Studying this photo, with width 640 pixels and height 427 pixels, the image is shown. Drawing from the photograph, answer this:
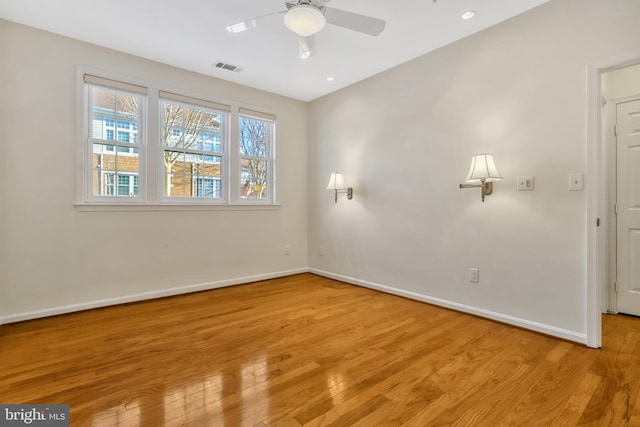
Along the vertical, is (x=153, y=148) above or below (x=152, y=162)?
above

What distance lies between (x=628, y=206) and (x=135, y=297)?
512cm

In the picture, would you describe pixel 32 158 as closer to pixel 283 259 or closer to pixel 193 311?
pixel 193 311

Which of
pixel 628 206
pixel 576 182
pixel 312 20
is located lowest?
pixel 628 206

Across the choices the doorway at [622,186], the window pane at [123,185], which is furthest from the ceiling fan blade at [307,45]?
the doorway at [622,186]

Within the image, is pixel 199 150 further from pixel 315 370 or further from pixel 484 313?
pixel 484 313

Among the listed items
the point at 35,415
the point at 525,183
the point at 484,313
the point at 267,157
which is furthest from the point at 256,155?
the point at 35,415

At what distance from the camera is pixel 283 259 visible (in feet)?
15.6

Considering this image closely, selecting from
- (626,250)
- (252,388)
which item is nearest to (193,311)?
(252,388)

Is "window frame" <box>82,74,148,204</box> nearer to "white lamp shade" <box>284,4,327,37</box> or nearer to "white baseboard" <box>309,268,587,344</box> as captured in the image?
"white lamp shade" <box>284,4,327,37</box>

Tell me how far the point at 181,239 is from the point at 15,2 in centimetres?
252

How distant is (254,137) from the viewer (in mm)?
4547

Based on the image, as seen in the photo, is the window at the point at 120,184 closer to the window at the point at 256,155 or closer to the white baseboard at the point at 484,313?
the window at the point at 256,155

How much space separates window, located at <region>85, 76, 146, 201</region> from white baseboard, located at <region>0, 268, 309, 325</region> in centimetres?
109

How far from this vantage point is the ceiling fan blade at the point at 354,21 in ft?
6.98
